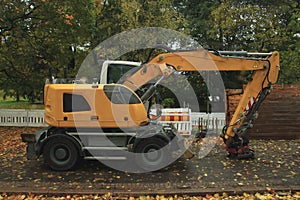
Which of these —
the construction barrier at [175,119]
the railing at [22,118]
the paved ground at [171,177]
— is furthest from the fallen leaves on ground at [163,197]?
the railing at [22,118]

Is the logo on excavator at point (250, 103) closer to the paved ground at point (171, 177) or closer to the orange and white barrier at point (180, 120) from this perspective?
the paved ground at point (171, 177)

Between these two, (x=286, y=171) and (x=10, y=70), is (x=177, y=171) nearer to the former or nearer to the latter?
(x=286, y=171)

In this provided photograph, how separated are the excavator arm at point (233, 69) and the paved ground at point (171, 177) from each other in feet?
2.39

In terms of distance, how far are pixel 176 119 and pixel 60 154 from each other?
16.3ft

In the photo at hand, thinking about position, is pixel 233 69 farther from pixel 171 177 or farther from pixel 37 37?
pixel 37 37

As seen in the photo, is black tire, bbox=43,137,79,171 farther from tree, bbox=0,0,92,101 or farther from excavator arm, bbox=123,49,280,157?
tree, bbox=0,0,92,101

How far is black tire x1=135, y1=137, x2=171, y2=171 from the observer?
648cm

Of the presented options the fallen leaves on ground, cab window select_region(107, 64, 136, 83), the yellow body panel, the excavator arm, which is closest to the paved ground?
the fallen leaves on ground

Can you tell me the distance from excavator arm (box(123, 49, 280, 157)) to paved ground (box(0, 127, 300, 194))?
0.73 metres

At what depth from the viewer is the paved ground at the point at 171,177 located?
542 centimetres

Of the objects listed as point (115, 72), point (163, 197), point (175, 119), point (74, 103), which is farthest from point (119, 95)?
point (175, 119)

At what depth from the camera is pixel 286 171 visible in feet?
21.5

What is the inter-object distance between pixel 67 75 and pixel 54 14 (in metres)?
3.28

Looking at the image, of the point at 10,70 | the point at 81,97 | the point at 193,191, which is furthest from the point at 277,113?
the point at 10,70
